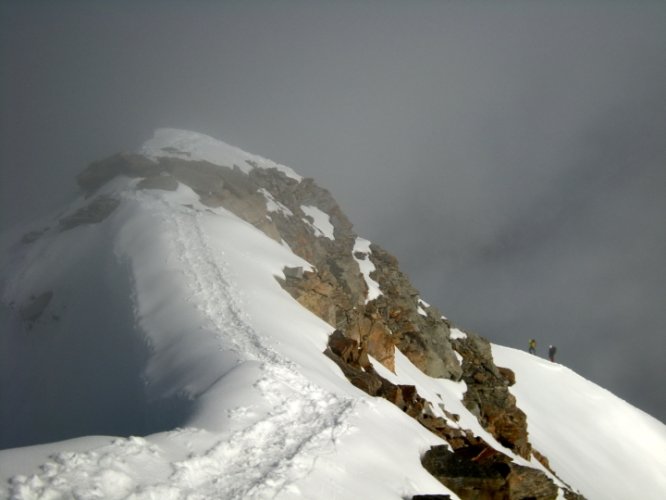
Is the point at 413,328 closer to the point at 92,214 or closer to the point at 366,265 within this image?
the point at 366,265

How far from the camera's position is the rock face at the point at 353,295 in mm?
17159

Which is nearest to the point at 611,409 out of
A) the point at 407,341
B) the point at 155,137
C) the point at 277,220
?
the point at 407,341

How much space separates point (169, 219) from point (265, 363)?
14800 millimetres

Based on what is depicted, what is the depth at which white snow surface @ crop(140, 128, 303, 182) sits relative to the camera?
130 ft

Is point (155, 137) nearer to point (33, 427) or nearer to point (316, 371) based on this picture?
point (33, 427)

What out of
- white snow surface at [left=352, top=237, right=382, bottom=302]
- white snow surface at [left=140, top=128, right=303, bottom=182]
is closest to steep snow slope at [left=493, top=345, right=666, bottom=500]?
white snow surface at [left=352, top=237, right=382, bottom=302]

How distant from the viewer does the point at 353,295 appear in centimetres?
3300

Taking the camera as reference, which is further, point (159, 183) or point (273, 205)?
point (273, 205)

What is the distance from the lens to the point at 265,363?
11797 mm

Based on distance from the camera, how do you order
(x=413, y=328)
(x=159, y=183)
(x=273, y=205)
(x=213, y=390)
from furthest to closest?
1. (x=273, y=205)
2. (x=413, y=328)
3. (x=159, y=183)
4. (x=213, y=390)

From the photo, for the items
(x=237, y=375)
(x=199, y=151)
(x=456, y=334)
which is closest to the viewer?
(x=237, y=375)

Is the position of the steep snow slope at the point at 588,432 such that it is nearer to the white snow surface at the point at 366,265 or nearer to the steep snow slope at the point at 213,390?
the white snow surface at the point at 366,265

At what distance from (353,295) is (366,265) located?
8629mm

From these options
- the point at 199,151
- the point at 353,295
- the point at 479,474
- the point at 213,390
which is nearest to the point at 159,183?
the point at 199,151
